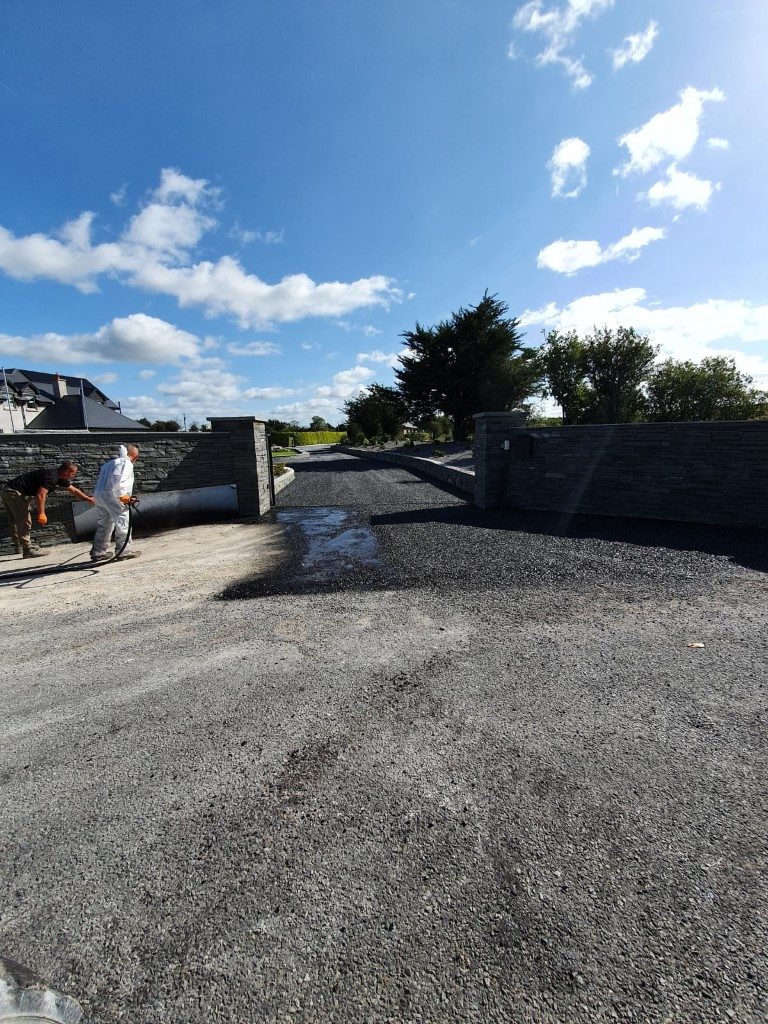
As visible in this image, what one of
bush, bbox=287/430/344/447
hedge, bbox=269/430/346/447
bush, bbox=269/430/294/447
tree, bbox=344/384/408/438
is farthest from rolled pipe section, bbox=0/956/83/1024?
bush, bbox=287/430/344/447

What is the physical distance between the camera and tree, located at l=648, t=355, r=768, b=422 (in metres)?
22.8

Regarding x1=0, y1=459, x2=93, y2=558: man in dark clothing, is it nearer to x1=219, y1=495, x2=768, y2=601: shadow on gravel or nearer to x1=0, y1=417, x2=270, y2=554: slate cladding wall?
x1=0, y1=417, x2=270, y2=554: slate cladding wall

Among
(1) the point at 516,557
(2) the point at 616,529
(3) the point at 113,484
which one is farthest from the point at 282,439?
(1) the point at 516,557

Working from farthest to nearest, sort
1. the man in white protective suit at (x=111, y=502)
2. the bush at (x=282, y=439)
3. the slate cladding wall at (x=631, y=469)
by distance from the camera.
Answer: the bush at (x=282, y=439), the slate cladding wall at (x=631, y=469), the man in white protective suit at (x=111, y=502)

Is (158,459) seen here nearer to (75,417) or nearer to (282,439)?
(75,417)

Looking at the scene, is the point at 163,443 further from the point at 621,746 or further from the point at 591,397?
the point at 591,397

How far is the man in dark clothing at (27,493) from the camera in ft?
23.2

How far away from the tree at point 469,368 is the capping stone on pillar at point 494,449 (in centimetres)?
2079

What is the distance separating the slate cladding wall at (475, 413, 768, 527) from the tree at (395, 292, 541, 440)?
2109cm

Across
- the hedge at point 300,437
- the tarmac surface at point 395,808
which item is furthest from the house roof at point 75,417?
the tarmac surface at point 395,808

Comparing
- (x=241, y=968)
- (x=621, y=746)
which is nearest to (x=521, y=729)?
(x=621, y=746)

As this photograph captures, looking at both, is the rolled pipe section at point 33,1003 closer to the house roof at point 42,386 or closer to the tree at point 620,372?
the tree at point 620,372

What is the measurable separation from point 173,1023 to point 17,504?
8148 mm

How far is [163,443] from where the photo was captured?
361 inches
